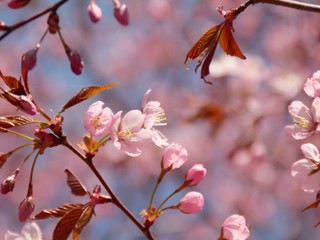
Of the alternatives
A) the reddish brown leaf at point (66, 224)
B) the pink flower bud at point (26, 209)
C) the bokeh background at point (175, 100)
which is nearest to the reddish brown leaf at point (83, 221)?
the reddish brown leaf at point (66, 224)

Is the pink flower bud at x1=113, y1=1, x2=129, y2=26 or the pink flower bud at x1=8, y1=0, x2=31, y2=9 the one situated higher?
the pink flower bud at x1=8, y1=0, x2=31, y2=9

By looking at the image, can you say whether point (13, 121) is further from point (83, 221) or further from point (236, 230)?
point (236, 230)

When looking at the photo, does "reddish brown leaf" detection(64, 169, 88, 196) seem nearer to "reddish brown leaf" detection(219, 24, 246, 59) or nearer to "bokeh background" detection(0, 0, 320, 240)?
"reddish brown leaf" detection(219, 24, 246, 59)

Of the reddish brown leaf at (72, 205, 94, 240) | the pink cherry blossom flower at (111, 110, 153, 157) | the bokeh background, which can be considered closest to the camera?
the reddish brown leaf at (72, 205, 94, 240)

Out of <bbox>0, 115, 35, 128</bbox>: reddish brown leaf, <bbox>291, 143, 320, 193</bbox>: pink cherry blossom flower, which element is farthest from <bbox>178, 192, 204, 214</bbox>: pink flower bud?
<bbox>0, 115, 35, 128</bbox>: reddish brown leaf

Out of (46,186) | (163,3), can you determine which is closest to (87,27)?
(163,3)

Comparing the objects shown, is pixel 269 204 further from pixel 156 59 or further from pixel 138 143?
pixel 138 143

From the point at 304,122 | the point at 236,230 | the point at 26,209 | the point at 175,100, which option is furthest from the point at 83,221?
the point at 175,100
